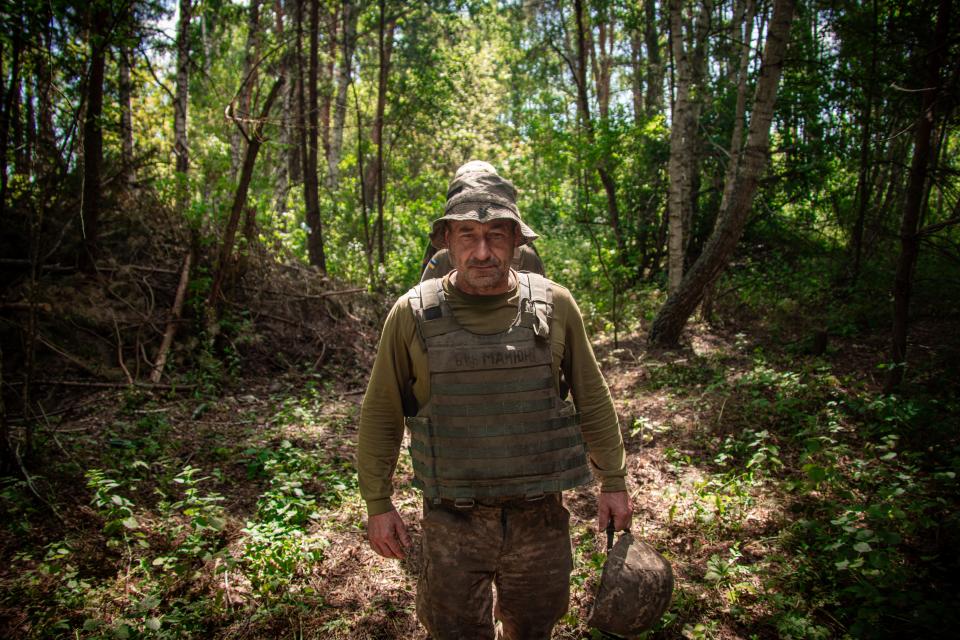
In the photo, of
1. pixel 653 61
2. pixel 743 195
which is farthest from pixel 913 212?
pixel 653 61

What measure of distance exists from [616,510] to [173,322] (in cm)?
643

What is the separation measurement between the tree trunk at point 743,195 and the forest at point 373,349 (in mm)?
36

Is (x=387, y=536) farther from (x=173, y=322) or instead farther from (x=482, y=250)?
(x=173, y=322)

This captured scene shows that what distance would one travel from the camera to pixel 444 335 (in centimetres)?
218

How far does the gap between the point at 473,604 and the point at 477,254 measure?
1394mm

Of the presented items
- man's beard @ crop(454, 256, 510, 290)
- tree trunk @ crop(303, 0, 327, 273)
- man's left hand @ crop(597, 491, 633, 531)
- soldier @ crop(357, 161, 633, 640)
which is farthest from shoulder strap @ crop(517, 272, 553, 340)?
tree trunk @ crop(303, 0, 327, 273)

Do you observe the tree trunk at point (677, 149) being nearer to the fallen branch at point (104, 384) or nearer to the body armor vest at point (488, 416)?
→ the fallen branch at point (104, 384)

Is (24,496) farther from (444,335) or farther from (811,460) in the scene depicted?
(811,460)

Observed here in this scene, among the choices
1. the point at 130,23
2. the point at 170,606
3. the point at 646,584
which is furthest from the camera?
the point at 130,23

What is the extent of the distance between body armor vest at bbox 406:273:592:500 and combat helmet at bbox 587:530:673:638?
14.4 inches

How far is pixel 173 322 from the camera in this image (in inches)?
274

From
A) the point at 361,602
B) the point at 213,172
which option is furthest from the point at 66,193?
the point at 361,602

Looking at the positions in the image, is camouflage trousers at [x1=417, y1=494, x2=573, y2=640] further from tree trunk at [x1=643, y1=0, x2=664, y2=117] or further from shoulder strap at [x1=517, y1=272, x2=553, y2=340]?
tree trunk at [x1=643, y1=0, x2=664, y2=117]

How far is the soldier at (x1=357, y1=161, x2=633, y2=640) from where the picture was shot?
7.07 ft
